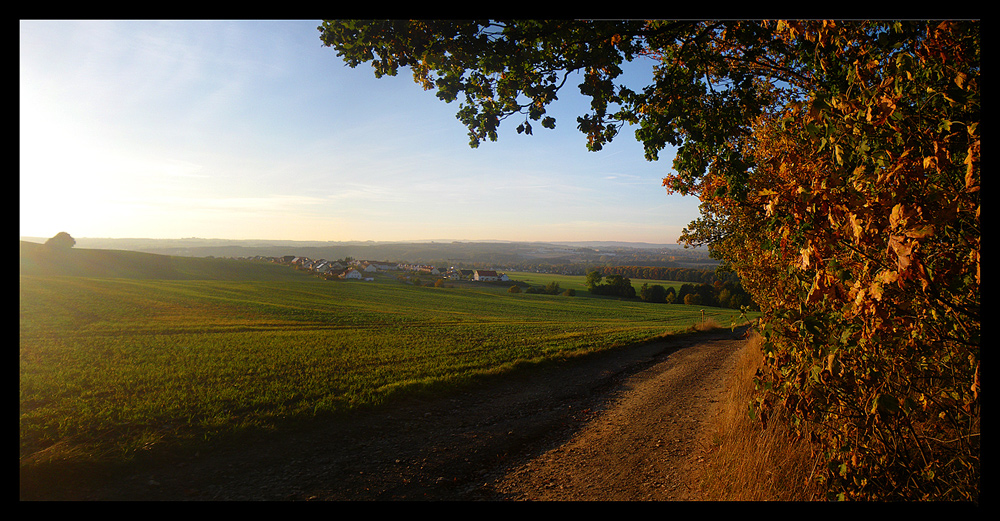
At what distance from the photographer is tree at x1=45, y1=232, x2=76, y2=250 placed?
183 feet

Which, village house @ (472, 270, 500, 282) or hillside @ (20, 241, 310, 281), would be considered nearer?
hillside @ (20, 241, 310, 281)

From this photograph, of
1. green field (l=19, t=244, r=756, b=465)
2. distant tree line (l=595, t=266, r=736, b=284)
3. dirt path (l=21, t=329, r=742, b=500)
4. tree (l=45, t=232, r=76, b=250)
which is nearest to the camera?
dirt path (l=21, t=329, r=742, b=500)

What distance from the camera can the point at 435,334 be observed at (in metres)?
22.0

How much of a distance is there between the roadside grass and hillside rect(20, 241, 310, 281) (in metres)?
26.7

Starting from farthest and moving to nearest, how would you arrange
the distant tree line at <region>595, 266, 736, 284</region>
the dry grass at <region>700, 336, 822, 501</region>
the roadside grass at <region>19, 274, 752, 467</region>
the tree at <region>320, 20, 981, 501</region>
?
1. the distant tree line at <region>595, 266, 736, 284</region>
2. the roadside grass at <region>19, 274, 752, 467</region>
3. the dry grass at <region>700, 336, 822, 501</region>
4. the tree at <region>320, 20, 981, 501</region>

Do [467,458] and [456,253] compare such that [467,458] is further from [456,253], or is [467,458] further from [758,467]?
[456,253]

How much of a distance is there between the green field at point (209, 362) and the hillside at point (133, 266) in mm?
25185

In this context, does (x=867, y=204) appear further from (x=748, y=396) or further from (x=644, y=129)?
(x=748, y=396)

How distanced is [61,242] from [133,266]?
10.1 meters

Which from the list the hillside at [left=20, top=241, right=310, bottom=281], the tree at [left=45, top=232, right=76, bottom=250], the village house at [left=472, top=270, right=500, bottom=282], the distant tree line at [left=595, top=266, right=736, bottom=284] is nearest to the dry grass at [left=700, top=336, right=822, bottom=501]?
the hillside at [left=20, top=241, right=310, bottom=281]

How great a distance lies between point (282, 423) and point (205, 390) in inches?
144

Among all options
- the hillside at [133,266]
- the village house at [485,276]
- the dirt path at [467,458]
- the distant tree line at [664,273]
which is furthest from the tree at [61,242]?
the distant tree line at [664,273]

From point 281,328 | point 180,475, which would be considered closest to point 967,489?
point 180,475

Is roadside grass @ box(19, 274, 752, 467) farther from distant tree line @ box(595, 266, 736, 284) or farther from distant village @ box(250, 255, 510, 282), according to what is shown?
distant tree line @ box(595, 266, 736, 284)
